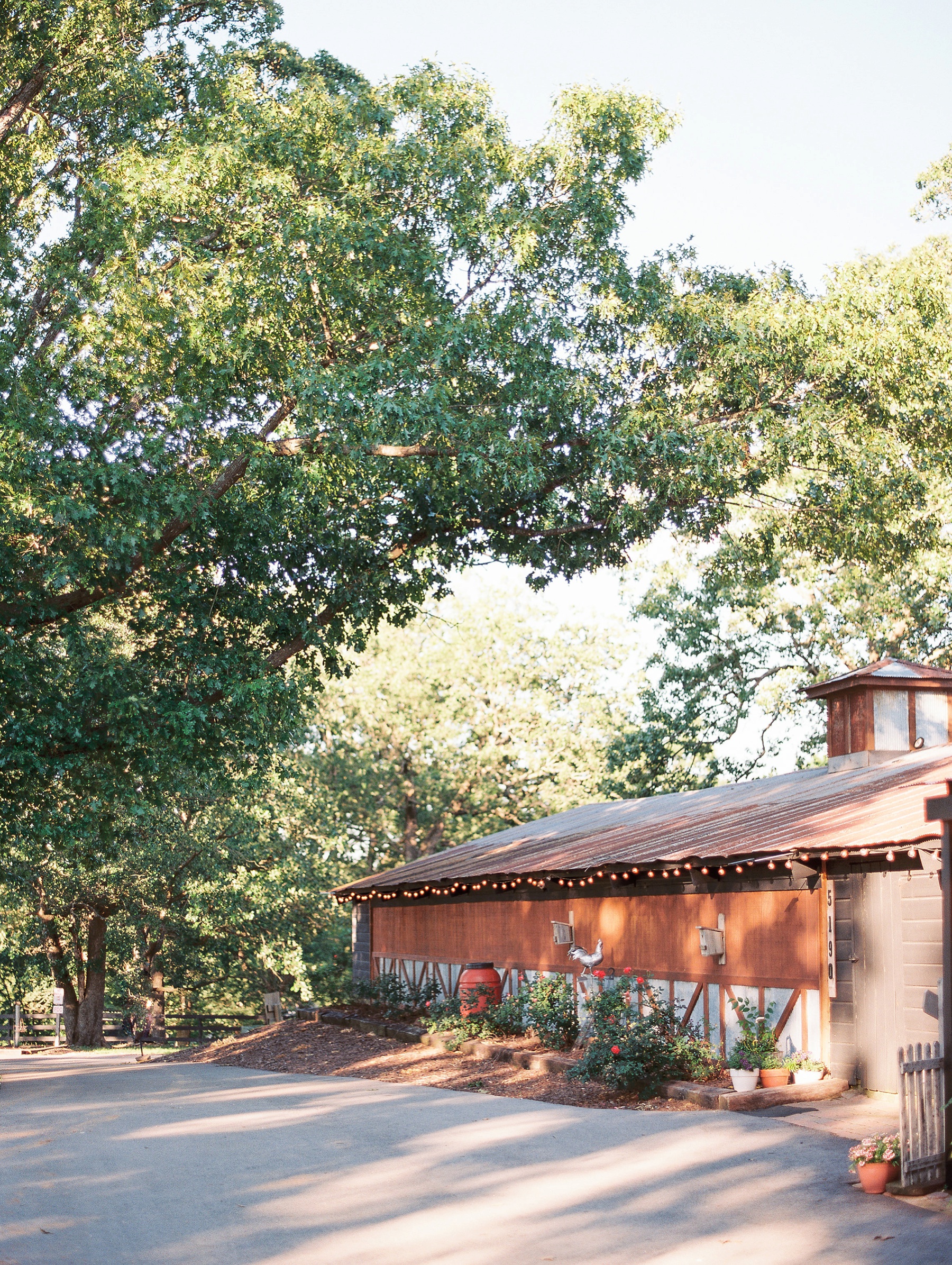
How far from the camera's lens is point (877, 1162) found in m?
8.07

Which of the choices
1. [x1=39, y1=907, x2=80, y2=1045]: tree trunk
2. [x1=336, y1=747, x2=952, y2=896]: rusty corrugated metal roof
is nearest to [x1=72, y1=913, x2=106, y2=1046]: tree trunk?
A: [x1=39, y1=907, x2=80, y2=1045]: tree trunk

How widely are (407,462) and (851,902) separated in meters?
7.46

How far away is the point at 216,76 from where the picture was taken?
1791 centimetres

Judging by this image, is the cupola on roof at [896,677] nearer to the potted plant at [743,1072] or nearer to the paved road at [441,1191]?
the potted plant at [743,1072]

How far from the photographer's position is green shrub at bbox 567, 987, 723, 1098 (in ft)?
43.4

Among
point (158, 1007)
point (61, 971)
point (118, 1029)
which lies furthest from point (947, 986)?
point (118, 1029)

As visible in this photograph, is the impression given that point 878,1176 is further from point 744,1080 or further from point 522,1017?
point 522,1017

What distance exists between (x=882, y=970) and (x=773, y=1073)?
5.19ft

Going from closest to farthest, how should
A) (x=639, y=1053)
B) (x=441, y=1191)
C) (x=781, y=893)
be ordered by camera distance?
(x=441, y=1191), (x=639, y=1053), (x=781, y=893)

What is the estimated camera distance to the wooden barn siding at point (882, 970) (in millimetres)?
11953

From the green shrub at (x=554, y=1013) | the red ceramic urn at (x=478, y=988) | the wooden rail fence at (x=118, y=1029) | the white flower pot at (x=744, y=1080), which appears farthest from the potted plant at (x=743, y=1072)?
the wooden rail fence at (x=118, y=1029)

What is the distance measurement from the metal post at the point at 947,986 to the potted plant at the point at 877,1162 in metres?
0.33

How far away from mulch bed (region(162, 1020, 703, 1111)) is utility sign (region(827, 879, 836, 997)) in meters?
1.95

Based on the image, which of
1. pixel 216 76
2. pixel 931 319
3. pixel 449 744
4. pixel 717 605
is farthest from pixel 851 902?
pixel 449 744
